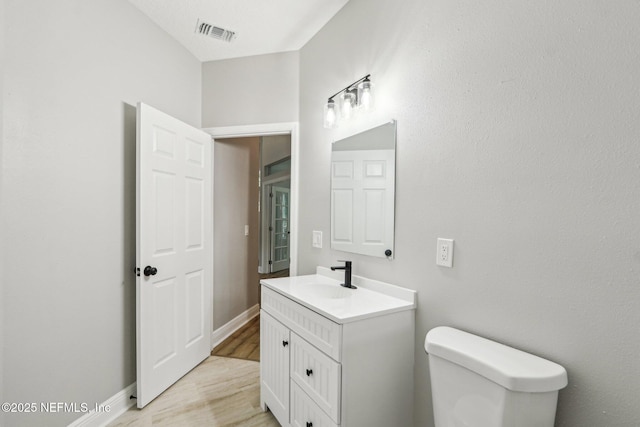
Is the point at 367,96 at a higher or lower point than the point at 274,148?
lower

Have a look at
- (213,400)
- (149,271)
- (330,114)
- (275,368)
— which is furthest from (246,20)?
(213,400)

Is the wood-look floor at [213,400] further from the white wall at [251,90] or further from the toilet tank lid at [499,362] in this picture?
the white wall at [251,90]

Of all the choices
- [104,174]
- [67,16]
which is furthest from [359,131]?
[67,16]

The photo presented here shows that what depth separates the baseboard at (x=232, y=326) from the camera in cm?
272

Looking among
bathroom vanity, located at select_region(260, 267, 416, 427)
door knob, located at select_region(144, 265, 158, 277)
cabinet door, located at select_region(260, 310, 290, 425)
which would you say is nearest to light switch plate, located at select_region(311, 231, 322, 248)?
bathroom vanity, located at select_region(260, 267, 416, 427)

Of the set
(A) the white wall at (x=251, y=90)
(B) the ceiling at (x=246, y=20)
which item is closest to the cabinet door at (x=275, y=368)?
(A) the white wall at (x=251, y=90)

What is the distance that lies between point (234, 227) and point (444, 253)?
231 cm

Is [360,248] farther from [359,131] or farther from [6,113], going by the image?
[6,113]

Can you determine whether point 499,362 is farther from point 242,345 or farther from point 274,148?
point 274,148

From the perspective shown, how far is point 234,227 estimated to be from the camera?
3.02m

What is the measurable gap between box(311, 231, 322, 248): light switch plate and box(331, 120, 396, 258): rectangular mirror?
0.49ft

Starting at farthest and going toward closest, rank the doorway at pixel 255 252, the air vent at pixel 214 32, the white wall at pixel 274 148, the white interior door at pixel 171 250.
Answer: the white wall at pixel 274 148, the doorway at pixel 255 252, the air vent at pixel 214 32, the white interior door at pixel 171 250

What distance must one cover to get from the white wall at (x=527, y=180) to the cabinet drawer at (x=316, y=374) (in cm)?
44

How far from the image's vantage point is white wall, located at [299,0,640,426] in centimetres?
78
